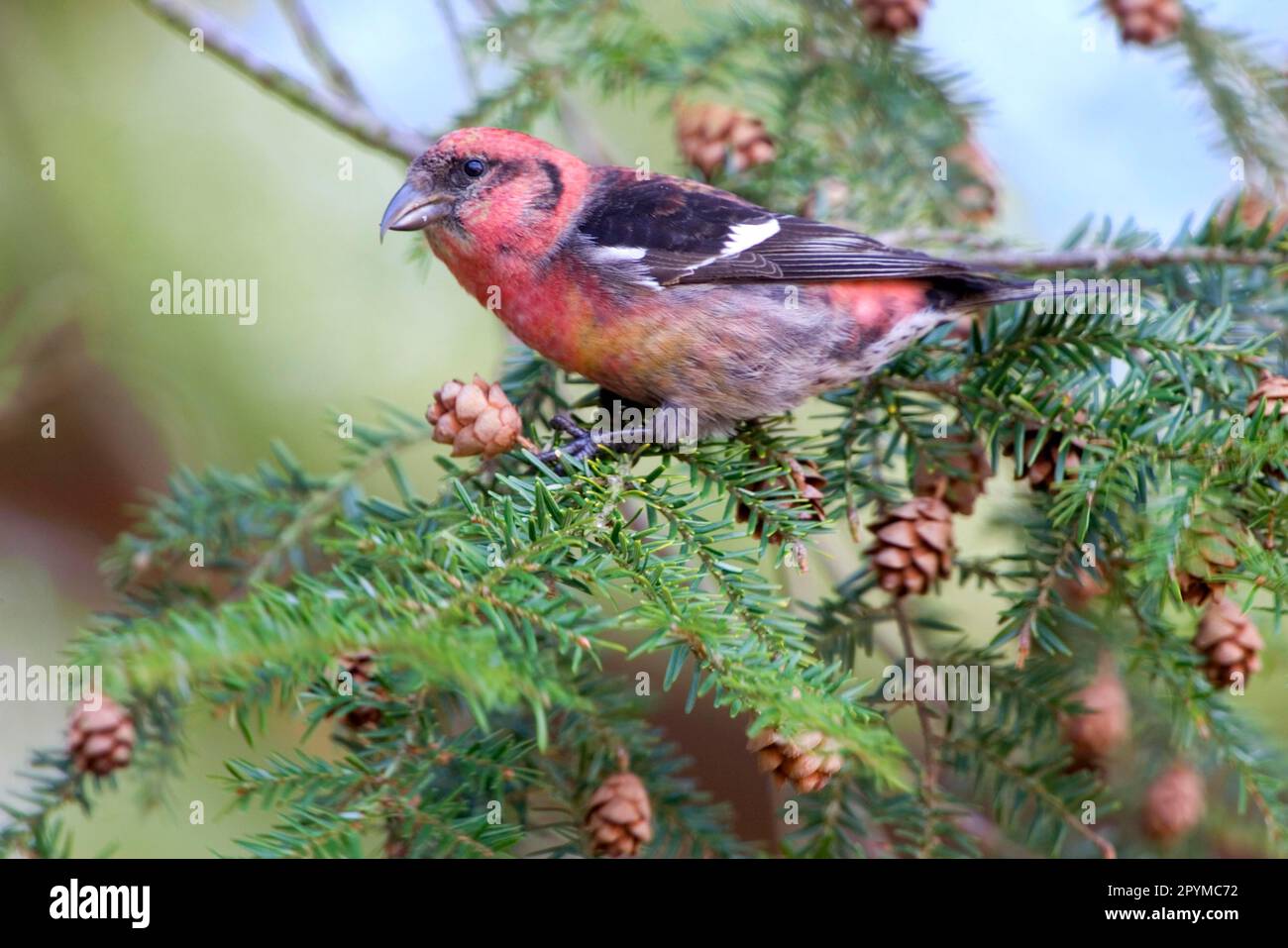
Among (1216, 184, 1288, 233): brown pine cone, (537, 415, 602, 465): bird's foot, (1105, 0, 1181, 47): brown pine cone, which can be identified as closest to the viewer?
(537, 415, 602, 465): bird's foot

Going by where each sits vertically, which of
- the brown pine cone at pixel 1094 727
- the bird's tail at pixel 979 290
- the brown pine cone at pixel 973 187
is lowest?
the brown pine cone at pixel 1094 727

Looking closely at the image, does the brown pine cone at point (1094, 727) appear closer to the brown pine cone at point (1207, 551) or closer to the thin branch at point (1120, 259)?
the brown pine cone at point (1207, 551)

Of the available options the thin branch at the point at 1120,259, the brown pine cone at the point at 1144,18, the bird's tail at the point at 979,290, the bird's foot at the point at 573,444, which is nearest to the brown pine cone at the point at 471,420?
the bird's foot at the point at 573,444

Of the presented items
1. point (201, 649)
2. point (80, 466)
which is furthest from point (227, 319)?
point (201, 649)

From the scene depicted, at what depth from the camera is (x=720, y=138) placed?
271 cm

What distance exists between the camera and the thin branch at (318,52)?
2715 millimetres

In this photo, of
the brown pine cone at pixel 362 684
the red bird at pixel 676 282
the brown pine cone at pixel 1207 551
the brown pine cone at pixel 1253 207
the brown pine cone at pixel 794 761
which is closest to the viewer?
the brown pine cone at pixel 794 761

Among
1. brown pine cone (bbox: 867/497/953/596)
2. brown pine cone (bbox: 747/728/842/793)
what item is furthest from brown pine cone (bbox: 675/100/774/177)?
brown pine cone (bbox: 747/728/842/793)

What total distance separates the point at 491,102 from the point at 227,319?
1.41m

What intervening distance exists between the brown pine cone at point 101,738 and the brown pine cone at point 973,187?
2.31m

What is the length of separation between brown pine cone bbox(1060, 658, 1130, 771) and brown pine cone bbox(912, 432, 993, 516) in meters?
0.43

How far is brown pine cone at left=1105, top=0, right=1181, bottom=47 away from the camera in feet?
8.13

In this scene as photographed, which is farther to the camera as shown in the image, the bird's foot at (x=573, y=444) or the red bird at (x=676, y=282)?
the red bird at (x=676, y=282)

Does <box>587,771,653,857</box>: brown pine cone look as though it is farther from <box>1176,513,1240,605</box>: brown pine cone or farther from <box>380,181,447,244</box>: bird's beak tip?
<box>380,181,447,244</box>: bird's beak tip
